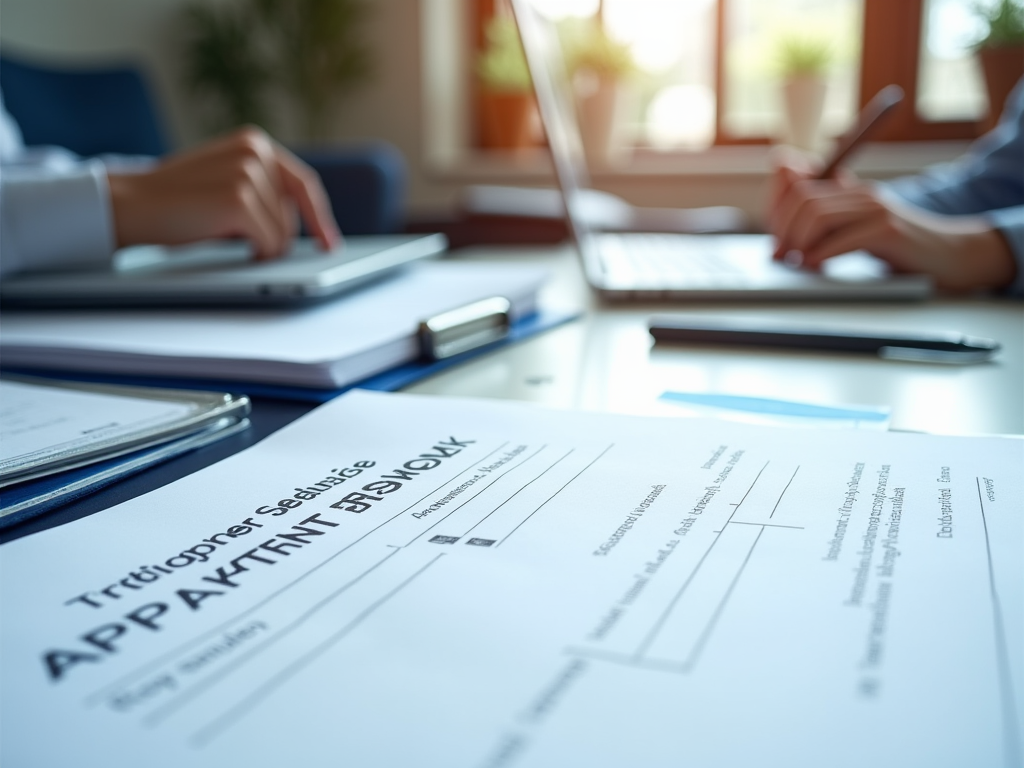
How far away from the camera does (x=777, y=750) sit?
167mm

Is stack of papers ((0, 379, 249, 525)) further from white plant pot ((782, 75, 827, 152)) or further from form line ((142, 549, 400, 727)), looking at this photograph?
white plant pot ((782, 75, 827, 152))

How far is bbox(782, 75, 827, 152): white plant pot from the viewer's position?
112 inches

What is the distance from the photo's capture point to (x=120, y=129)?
2.27 m

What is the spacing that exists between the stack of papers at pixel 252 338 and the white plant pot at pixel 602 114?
2.48 m

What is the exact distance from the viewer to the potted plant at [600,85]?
9.71ft

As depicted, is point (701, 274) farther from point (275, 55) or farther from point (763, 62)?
point (275, 55)

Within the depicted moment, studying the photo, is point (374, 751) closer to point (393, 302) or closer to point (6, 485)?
point (6, 485)

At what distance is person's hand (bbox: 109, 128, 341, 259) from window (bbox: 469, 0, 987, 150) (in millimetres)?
2437

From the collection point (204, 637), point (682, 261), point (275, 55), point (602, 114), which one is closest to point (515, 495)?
point (204, 637)

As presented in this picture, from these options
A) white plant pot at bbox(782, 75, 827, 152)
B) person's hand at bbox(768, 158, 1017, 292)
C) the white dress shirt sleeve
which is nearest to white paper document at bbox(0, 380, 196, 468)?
the white dress shirt sleeve

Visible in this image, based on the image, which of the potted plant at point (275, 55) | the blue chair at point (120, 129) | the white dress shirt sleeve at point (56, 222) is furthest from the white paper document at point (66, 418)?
the potted plant at point (275, 55)

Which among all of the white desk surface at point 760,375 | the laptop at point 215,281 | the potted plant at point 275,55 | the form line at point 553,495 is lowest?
the white desk surface at point 760,375

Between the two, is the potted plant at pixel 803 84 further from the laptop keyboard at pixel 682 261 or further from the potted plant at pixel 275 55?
the laptop keyboard at pixel 682 261

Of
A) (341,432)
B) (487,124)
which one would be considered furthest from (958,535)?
(487,124)
